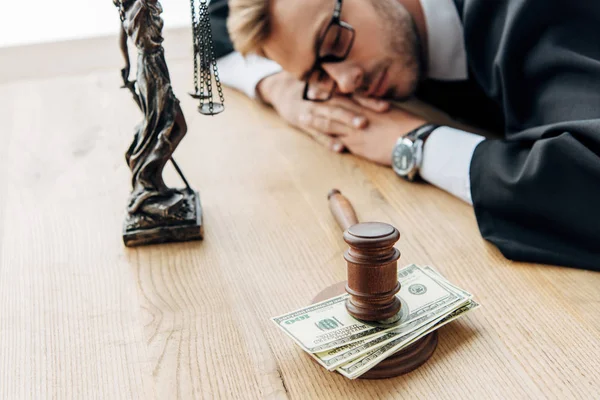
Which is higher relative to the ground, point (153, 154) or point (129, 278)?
point (153, 154)

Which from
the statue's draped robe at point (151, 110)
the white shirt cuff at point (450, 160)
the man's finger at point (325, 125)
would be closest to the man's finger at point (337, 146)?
the man's finger at point (325, 125)

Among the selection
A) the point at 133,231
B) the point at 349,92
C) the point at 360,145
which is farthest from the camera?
the point at 349,92

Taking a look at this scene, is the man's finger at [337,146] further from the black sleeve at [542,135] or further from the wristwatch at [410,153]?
the black sleeve at [542,135]

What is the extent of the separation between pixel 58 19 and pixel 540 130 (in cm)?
249

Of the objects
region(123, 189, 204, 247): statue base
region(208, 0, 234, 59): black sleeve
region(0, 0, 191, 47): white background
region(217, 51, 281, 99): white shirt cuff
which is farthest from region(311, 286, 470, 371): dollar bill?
region(0, 0, 191, 47): white background

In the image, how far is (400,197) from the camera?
160 centimetres

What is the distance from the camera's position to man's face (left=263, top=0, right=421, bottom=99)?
191 centimetres

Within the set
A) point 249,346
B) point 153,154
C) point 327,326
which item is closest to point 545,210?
point 327,326

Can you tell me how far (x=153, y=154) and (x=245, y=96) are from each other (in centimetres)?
103

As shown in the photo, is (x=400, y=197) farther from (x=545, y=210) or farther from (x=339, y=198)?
(x=545, y=210)

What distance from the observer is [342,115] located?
192 centimetres

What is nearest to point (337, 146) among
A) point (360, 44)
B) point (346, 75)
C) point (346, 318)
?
point (346, 75)

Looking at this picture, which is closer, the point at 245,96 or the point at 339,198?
the point at 339,198

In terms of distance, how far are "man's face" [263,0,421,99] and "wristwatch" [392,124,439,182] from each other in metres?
0.28
